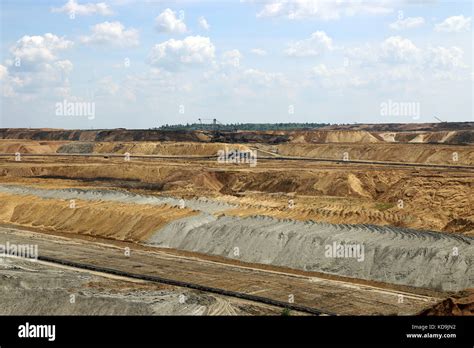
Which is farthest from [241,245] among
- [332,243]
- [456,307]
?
[456,307]

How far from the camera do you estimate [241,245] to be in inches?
1521

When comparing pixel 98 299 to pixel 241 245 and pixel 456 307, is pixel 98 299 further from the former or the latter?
pixel 241 245

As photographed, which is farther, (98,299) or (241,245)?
(241,245)

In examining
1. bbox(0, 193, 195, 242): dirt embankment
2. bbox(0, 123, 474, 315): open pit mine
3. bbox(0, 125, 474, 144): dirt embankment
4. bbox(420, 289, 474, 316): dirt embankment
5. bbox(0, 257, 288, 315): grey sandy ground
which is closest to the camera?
bbox(420, 289, 474, 316): dirt embankment

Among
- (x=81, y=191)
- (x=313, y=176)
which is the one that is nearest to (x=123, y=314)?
(x=81, y=191)

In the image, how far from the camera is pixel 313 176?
213 ft

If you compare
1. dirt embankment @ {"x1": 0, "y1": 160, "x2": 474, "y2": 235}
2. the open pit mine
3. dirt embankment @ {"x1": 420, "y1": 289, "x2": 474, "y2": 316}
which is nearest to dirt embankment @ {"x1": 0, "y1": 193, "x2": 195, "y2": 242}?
the open pit mine

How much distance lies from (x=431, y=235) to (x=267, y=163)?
52467mm

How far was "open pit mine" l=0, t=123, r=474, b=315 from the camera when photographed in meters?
26.7

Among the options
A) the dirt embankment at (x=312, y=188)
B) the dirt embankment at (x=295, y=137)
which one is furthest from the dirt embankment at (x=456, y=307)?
the dirt embankment at (x=295, y=137)

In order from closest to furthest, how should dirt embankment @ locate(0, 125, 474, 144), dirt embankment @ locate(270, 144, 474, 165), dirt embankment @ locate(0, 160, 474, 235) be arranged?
dirt embankment @ locate(0, 160, 474, 235)
dirt embankment @ locate(270, 144, 474, 165)
dirt embankment @ locate(0, 125, 474, 144)

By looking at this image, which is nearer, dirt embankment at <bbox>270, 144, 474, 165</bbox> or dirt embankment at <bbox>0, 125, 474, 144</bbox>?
dirt embankment at <bbox>270, 144, 474, 165</bbox>

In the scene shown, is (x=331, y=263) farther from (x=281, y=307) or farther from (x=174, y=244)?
(x=174, y=244)

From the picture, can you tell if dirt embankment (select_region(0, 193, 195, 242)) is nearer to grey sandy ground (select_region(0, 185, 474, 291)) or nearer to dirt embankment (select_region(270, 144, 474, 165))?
grey sandy ground (select_region(0, 185, 474, 291))
